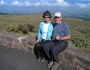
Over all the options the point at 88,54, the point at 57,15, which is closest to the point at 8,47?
the point at 57,15

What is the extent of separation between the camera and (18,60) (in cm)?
864

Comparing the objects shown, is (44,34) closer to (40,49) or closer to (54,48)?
(40,49)

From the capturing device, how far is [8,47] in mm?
10203

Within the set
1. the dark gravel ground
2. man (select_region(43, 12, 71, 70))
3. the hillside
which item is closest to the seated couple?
man (select_region(43, 12, 71, 70))

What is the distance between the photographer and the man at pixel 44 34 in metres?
8.52

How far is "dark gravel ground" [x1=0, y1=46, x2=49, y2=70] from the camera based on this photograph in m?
8.00

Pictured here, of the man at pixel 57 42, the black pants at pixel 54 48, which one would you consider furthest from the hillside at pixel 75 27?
the black pants at pixel 54 48

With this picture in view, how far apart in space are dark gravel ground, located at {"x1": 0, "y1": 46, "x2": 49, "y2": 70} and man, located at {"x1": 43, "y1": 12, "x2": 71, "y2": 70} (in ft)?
1.05

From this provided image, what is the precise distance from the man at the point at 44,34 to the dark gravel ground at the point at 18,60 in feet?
0.91

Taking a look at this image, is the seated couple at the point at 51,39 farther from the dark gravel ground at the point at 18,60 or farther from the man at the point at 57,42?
the dark gravel ground at the point at 18,60

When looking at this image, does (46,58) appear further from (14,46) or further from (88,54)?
(14,46)

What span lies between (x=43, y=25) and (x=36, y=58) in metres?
1.08

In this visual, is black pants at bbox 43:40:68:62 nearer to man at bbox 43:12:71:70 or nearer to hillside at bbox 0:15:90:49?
man at bbox 43:12:71:70

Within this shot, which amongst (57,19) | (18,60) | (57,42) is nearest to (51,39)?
(57,42)
